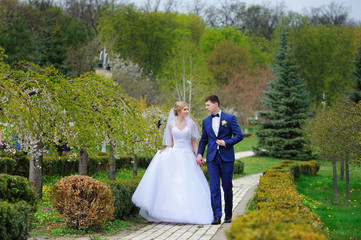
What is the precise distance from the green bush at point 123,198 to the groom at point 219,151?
5.27 ft

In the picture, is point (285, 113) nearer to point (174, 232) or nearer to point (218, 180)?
point (218, 180)

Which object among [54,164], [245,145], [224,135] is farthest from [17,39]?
[224,135]

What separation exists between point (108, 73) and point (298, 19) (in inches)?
1597

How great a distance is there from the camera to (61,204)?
6602 millimetres

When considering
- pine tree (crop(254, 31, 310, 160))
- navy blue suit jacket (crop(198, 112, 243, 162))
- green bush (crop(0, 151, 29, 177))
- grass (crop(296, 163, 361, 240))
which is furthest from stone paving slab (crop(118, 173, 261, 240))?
pine tree (crop(254, 31, 310, 160))

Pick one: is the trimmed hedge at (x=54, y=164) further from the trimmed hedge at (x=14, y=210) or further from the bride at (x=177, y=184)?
the trimmed hedge at (x=14, y=210)

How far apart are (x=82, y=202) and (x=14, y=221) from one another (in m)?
1.80

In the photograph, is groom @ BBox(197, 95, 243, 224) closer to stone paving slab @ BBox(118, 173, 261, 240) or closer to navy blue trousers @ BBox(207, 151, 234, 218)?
navy blue trousers @ BBox(207, 151, 234, 218)

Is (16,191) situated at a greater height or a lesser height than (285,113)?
lesser

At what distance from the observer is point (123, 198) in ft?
25.1

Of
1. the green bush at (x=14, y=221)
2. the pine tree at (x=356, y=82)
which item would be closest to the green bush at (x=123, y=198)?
the green bush at (x=14, y=221)

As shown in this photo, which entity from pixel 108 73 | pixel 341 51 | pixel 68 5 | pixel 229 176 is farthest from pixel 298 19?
pixel 229 176

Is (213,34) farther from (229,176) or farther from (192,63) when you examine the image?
(229,176)

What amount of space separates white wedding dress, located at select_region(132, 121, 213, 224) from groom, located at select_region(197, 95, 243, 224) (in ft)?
1.22
